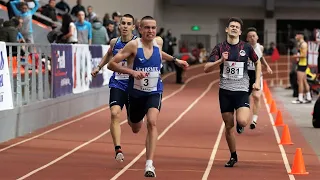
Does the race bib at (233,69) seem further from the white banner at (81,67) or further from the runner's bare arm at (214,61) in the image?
the white banner at (81,67)

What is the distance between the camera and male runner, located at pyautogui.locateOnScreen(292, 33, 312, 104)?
80.9 ft

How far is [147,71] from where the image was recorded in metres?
10.4

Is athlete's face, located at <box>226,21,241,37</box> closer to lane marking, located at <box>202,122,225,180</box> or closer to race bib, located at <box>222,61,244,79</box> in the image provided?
race bib, located at <box>222,61,244,79</box>

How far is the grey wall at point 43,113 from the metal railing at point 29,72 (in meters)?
0.20

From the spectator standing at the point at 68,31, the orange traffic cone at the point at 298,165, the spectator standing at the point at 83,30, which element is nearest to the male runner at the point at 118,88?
the orange traffic cone at the point at 298,165

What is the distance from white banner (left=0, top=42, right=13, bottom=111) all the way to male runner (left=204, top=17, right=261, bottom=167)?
4.13 meters

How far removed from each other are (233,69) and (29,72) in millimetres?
6042

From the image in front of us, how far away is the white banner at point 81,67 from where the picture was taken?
20000 mm

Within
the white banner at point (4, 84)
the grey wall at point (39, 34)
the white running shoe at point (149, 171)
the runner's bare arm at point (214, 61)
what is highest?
the grey wall at point (39, 34)

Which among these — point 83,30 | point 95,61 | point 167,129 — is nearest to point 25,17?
point 83,30

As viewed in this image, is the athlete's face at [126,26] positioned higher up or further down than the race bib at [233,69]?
higher up

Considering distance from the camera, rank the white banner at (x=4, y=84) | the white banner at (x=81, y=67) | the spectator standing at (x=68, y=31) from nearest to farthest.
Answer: the white banner at (x=4, y=84)
the white banner at (x=81, y=67)
the spectator standing at (x=68, y=31)

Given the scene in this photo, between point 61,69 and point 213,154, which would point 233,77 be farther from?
point 61,69

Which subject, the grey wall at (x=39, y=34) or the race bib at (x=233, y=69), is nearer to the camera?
the race bib at (x=233, y=69)
